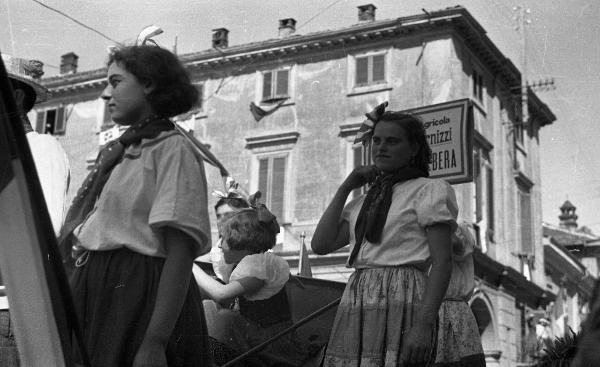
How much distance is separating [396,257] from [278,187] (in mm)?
9158

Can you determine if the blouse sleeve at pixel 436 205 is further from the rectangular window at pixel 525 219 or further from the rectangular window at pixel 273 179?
the rectangular window at pixel 273 179

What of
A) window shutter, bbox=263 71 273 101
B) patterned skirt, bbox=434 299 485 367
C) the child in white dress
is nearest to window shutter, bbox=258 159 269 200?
window shutter, bbox=263 71 273 101

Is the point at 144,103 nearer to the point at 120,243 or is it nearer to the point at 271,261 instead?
the point at 120,243

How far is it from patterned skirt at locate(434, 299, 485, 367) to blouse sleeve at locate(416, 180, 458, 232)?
0.26 m

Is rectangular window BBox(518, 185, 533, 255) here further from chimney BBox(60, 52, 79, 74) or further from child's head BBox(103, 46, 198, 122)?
child's head BBox(103, 46, 198, 122)

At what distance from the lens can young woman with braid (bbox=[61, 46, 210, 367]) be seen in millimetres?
1799

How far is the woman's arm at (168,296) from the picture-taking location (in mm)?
1762

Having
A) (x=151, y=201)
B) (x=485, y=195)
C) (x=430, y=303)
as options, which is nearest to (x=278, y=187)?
(x=485, y=195)

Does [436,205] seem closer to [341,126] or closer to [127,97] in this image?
[127,97]

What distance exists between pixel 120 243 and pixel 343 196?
0.96 m

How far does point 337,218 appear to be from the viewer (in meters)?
2.71

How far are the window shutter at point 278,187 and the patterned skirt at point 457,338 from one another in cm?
827

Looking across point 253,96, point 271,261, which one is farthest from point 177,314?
point 253,96

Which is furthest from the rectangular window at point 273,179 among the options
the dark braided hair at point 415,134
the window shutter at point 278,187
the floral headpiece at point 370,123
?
the dark braided hair at point 415,134
